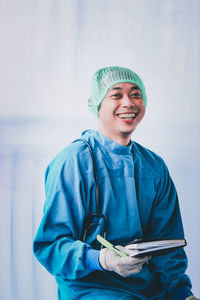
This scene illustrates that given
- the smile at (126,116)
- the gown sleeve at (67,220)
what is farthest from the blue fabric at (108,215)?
the smile at (126,116)

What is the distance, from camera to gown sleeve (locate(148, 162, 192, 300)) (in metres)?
1.37

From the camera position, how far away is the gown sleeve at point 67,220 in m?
1.13

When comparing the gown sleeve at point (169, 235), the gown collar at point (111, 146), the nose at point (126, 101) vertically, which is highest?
the nose at point (126, 101)

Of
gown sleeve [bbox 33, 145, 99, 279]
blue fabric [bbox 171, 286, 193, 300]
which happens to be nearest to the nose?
gown sleeve [bbox 33, 145, 99, 279]

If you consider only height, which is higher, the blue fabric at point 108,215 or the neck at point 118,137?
the neck at point 118,137

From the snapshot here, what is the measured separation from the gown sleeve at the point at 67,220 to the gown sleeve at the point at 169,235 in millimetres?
337

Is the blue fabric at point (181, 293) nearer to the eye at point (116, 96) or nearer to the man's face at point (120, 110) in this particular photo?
the man's face at point (120, 110)

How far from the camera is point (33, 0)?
1.63 meters

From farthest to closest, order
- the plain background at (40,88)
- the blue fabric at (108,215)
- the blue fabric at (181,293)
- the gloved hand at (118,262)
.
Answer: the plain background at (40,88) → the blue fabric at (181,293) → the blue fabric at (108,215) → the gloved hand at (118,262)

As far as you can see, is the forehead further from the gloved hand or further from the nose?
the gloved hand

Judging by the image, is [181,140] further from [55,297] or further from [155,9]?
[55,297]

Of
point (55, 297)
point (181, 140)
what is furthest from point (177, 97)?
point (55, 297)

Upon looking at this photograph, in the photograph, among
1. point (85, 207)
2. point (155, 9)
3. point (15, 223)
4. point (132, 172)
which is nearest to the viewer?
point (85, 207)

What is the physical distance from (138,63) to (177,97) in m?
0.27
